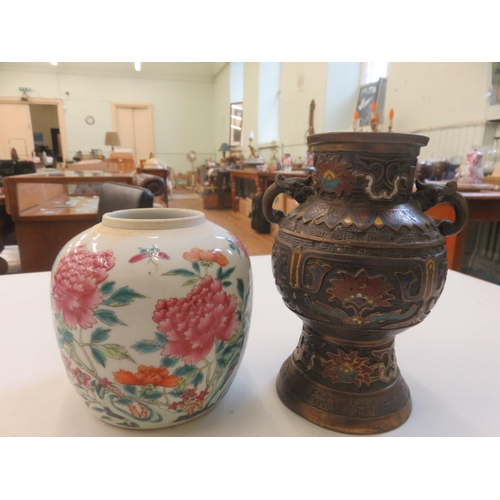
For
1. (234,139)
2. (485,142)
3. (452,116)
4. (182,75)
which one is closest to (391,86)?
(452,116)

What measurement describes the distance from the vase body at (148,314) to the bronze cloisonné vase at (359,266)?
0.34 ft

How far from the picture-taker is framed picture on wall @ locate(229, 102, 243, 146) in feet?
23.1

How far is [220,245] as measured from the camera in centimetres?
53

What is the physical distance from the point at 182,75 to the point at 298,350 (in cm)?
875

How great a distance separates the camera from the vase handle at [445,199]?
0.56 metres

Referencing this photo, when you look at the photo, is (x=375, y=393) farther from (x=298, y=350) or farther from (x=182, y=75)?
(x=182, y=75)

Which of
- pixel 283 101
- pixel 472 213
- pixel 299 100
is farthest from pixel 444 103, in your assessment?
pixel 283 101

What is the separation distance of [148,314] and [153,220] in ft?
0.41

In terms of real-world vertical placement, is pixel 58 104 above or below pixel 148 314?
above

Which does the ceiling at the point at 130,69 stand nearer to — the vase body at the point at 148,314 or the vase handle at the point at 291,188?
the vase handle at the point at 291,188

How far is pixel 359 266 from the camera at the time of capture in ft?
1.64

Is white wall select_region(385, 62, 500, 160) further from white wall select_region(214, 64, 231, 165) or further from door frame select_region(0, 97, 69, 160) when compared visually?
door frame select_region(0, 97, 69, 160)

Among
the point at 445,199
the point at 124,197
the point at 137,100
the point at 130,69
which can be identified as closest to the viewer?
the point at 445,199

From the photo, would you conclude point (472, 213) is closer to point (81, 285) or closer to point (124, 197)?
point (124, 197)
